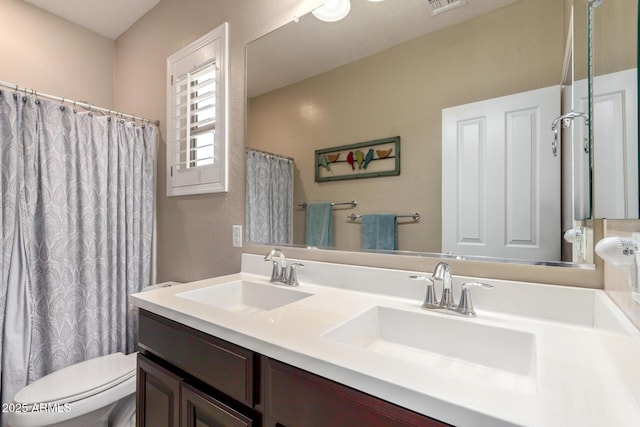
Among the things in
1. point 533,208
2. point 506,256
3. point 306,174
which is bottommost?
point 506,256

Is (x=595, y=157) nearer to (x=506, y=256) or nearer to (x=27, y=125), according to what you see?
(x=506, y=256)

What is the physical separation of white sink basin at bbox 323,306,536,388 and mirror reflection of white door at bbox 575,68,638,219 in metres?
0.38

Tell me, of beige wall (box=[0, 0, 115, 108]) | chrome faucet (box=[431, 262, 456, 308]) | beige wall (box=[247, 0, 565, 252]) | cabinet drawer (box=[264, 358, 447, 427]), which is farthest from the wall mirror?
beige wall (box=[0, 0, 115, 108])

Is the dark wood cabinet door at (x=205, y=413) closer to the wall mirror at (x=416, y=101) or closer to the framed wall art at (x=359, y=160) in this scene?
the wall mirror at (x=416, y=101)

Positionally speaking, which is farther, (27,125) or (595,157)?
(27,125)

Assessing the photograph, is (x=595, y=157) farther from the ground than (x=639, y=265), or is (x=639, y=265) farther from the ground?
(x=595, y=157)

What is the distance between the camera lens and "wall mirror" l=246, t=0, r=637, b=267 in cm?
88

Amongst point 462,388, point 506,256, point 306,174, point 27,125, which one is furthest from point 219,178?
point 462,388

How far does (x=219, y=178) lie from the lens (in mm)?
1655

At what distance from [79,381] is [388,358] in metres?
1.49

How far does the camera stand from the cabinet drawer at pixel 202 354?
2.52 ft

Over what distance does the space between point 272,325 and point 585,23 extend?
1078mm

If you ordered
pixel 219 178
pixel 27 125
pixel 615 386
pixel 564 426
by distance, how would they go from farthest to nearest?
pixel 219 178, pixel 27 125, pixel 615 386, pixel 564 426

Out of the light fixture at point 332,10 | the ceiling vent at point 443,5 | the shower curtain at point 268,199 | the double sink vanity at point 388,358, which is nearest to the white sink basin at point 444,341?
the double sink vanity at point 388,358
